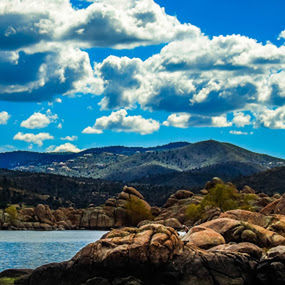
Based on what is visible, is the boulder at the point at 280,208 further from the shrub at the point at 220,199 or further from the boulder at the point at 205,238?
the shrub at the point at 220,199

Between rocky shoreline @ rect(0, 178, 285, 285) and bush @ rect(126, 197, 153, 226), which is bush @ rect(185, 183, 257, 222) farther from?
rocky shoreline @ rect(0, 178, 285, 285)

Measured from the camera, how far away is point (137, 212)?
629 feet

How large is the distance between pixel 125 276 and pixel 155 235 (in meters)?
4.07

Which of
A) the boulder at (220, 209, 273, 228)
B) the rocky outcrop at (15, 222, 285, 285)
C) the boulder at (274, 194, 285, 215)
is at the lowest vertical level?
the rocky outcrop at (15, 222, 285, 285)

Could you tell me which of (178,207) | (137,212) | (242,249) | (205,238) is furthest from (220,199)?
(242,249)

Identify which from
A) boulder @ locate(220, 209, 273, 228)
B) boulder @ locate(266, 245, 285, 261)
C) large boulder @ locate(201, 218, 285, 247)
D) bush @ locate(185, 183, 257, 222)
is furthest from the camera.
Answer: bush @ locate(185, 183, 257, 222)

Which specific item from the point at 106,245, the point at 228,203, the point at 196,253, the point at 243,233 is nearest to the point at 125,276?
the point at 106,245

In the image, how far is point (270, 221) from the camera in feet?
181

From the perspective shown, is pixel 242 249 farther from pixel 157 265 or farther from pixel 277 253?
pixel 157 265

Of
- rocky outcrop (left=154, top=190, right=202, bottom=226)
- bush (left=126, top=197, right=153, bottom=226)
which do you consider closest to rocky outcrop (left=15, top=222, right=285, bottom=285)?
rocky outcrop (left=154, top=190, right=202, bottom=226)

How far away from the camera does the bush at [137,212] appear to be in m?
190

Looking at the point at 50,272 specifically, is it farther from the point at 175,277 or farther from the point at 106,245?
the point at 175,277

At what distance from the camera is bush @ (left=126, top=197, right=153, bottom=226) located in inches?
7480

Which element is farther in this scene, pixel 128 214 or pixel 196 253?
pixel 128 214
